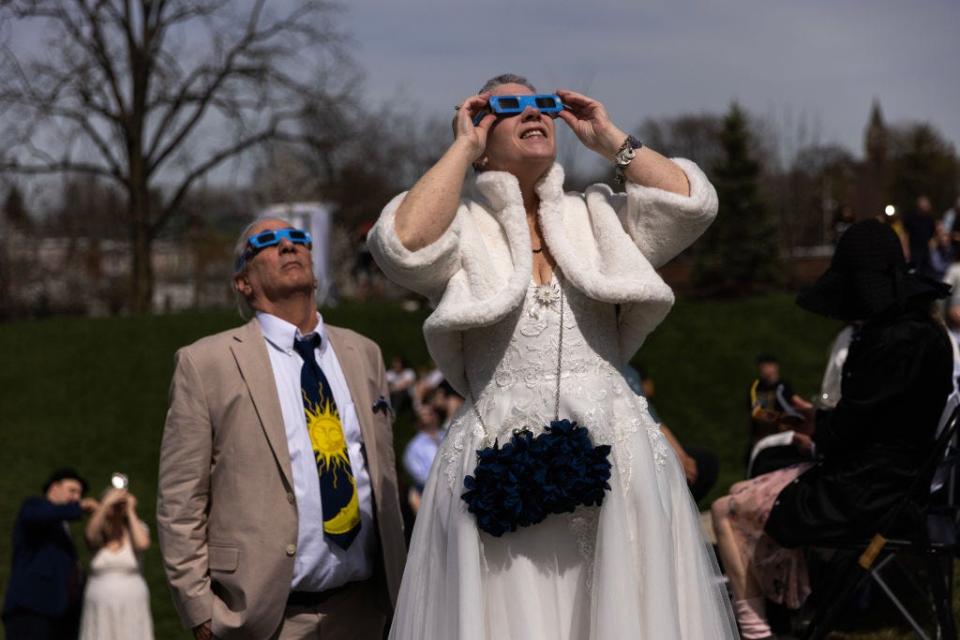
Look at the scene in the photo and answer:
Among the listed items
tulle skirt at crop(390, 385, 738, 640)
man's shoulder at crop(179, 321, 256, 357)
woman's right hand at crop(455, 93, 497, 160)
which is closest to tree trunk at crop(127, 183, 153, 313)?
man's shoulder at crop(179, 321, 256, 357)

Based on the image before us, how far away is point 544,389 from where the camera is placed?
12.0 feet

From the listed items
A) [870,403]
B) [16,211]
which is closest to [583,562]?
[870,403]

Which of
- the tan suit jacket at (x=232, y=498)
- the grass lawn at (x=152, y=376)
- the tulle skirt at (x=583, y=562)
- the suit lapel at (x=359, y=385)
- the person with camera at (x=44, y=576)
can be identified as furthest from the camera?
the grass lawn at (x=152, y=376)

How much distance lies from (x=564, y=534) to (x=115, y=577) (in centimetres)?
581

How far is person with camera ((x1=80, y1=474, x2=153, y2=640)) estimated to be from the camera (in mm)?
8461

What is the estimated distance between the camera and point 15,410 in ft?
66.5

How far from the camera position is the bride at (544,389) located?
3.51m

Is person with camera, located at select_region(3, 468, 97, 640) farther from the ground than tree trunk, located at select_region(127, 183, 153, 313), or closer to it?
closer to it

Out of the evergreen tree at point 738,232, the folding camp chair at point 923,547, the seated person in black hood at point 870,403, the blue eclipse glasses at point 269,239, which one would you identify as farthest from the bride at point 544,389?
the evergreen tree at point 738,232

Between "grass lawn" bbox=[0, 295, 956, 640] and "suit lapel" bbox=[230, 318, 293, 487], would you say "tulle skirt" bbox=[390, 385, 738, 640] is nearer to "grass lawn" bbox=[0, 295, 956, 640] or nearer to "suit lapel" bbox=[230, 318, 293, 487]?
"suit lapel" bbox=[230, 318, 293, 487]

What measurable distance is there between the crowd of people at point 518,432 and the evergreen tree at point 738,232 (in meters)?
23.3

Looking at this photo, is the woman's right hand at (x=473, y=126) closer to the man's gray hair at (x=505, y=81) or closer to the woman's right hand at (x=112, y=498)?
the man's gray hair at (x=505, y=81)

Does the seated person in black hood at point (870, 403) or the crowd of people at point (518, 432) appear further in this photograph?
the seated person in black hood at point (870, 403)

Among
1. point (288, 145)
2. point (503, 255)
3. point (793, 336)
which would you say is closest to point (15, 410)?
point (793, 336)
